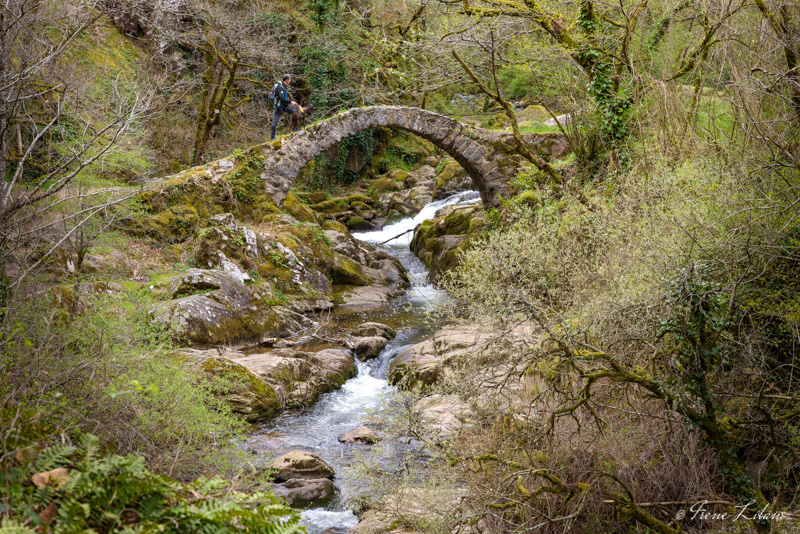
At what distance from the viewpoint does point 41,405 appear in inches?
104

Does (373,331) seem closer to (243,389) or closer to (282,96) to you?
(243,389)

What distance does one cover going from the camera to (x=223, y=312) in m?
8.98

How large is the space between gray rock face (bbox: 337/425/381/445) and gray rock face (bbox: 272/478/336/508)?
3.46 ft

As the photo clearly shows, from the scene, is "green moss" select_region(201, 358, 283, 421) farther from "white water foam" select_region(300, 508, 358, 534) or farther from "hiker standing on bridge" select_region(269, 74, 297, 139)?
"hiker standing on bridge" select_region(269, 74, 297, 139)

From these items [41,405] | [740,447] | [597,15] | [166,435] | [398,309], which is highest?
[597,15]

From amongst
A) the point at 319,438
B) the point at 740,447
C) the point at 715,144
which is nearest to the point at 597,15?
the point at 715,144

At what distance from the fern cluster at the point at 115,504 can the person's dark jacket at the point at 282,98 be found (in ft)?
43.1

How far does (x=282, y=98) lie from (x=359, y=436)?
9998 millimetres

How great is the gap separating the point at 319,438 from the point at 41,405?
4.34m

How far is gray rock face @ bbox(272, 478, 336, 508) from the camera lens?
514 centimetres

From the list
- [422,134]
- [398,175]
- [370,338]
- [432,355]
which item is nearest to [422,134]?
[422,134]

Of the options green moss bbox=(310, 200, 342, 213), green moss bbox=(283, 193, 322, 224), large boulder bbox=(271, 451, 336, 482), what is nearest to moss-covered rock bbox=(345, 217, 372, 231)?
green moss bbox=(310, 200, 342, 213)

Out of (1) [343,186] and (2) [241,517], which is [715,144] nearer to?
(2) [241,517]

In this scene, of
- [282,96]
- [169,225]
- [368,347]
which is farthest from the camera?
[282,96]
